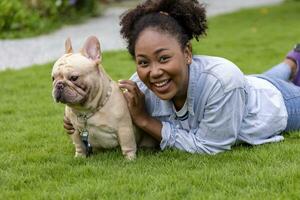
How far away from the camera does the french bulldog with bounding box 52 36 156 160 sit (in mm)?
4297

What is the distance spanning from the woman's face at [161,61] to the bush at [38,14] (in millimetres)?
9039

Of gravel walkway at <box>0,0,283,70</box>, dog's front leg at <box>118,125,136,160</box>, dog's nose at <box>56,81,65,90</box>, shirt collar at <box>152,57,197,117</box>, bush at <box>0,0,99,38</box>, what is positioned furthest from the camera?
bush at <box>0,0,99,38</box>

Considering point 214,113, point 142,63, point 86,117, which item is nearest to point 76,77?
point 86,117

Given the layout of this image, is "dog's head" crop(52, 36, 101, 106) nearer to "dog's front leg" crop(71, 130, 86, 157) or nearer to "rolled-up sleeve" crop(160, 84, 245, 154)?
"dog's front leg" crop(71, 130, 86, 157)

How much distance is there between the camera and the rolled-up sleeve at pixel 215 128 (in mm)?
4609

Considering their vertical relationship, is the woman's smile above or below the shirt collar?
above

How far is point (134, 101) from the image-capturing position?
4.62 metres

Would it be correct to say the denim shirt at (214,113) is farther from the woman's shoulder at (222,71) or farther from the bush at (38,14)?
the bush at (38,14)

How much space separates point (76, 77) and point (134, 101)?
51 cm

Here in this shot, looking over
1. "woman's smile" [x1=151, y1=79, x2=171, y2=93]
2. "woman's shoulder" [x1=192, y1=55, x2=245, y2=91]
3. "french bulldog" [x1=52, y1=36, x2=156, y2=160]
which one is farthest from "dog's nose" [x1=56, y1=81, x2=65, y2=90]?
"woman's shoulder" [x1=192, y1=55, x2=245, y2=91]

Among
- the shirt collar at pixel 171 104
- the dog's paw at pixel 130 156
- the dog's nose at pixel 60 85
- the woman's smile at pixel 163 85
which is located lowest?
the dog's paw at pixel 130 156

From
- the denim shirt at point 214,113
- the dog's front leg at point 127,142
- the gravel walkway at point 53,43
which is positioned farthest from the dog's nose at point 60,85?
the gravel walkway at point 53,43

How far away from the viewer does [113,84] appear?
4.61 metres

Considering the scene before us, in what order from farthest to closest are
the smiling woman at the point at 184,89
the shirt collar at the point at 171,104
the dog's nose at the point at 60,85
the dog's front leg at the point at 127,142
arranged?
1. the shirt collar at the point at 171,104
2. the dog's front leg at the point at 127,142
3. the smiling woman at the point at 184,89
4. the dog's nose at the point at 60,85
